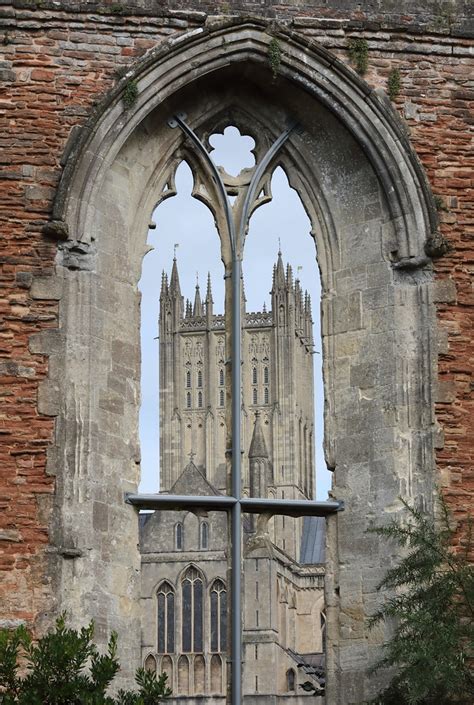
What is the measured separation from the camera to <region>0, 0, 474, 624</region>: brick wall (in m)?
10.8

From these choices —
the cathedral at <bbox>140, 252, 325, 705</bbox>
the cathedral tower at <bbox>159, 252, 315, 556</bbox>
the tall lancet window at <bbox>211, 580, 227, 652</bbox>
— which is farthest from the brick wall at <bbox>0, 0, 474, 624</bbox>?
the cathedral tower at <bbox>159, 252, 315, 556</bbox>

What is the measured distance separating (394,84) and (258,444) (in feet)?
223

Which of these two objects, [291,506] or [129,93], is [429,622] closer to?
[291,506]

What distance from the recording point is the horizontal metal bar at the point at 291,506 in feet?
36.4

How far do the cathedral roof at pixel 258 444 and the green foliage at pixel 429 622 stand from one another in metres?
64.1

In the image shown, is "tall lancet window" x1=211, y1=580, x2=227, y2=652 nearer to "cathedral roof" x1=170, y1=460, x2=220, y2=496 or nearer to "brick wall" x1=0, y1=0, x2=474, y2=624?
"cathedral roof" x1=170, y1=460, x2=220, y2=496

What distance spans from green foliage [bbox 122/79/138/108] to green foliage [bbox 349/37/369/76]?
1.52 meters

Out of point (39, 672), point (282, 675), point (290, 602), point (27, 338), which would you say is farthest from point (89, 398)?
point (290, 602)

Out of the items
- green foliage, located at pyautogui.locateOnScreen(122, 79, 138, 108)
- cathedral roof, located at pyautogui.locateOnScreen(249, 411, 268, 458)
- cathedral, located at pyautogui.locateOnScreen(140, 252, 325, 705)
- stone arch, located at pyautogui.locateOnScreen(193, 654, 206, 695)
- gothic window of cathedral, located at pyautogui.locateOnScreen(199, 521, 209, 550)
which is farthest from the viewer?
cathedral roof, located at pyautogui.locateOnScreen(249, 411, 268, 458)

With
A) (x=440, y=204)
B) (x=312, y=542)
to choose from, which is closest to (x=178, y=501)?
(x=440, y=204)

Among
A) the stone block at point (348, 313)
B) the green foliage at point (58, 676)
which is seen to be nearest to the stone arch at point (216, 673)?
the stone block at point (348, 313)

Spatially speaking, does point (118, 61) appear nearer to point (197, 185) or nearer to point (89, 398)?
point (197, 185)

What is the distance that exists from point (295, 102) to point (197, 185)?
88cm

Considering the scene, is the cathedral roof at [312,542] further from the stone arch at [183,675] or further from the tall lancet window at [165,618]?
the stone arch at [183,675]
